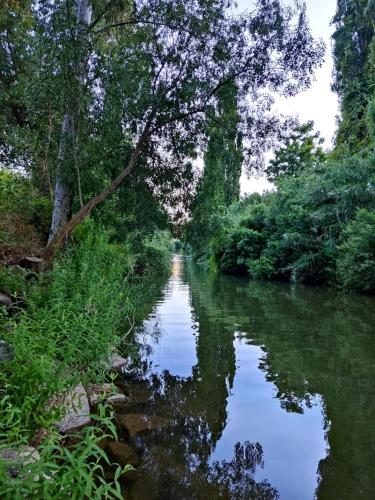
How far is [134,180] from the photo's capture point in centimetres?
1015

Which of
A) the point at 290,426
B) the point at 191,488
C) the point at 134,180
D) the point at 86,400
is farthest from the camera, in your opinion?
the point at 134,180

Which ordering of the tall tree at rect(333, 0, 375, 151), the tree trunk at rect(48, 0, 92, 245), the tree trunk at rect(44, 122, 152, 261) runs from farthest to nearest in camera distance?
the tall tree at rect(333, 0, 375, 151)
the tree trunk at rect(48, 0, 92, 245)
the tree trunk at rect(44, 122, 152, 261)

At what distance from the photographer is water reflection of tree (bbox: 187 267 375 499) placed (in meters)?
3.37

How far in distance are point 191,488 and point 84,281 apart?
11.3 feet

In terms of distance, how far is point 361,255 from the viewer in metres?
14.8

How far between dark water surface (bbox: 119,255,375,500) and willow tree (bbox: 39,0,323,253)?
3.85 m

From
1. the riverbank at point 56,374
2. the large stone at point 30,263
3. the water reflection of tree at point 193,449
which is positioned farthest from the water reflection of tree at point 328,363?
the large stone at point 30,263

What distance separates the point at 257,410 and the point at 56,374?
2417 millimetres

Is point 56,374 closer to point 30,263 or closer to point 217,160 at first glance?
point 30,263

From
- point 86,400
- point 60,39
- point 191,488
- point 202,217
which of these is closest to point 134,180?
point 202,217

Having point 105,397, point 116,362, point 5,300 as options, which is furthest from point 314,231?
point 105,397

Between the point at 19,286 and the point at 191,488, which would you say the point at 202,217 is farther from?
the point at 191,488

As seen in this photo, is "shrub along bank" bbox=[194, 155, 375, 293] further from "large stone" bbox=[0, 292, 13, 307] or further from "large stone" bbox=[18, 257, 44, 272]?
"large stone" bbox=[0, 292, 13, 307]

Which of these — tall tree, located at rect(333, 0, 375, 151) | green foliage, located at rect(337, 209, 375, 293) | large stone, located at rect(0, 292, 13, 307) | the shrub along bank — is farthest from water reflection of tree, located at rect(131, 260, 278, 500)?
tall tree, located at rect(333, 0, 375, 151)
